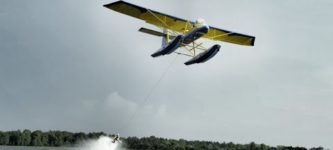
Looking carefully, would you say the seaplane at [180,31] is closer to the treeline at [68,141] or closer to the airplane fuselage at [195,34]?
the airplane fuselage at [195,34]

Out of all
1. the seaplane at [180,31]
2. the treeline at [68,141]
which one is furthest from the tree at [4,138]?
the seaplane at [180,31]

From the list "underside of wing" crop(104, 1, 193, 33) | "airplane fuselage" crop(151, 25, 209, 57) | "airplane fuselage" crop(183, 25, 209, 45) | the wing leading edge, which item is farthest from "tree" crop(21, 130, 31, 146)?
"airplane fuselage" crop(183, 25, 209, 45)

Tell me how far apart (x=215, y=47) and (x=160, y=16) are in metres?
5.48

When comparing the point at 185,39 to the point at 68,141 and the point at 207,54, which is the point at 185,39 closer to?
the point at 207,54

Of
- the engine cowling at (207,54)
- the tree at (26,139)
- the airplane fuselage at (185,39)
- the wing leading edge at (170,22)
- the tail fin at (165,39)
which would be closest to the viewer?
the airplane fuselage at (185,39)

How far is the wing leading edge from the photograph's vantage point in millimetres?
32278

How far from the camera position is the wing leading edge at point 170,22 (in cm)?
3228

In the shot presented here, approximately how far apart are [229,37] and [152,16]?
302 inches

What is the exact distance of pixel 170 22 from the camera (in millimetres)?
35375

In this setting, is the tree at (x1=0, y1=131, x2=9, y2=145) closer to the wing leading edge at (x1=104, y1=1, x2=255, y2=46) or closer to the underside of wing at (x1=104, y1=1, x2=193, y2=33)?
the wing leading edge at (x1=104, y1=1, x2=255, y2=46)

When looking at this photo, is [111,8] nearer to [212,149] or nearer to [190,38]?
[190,38]

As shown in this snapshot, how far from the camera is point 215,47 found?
103 ft

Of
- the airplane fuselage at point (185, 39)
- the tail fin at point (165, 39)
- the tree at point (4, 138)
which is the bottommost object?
the airplane fuselage at point (185, 39)

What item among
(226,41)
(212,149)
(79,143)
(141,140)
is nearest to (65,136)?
(79,143)
